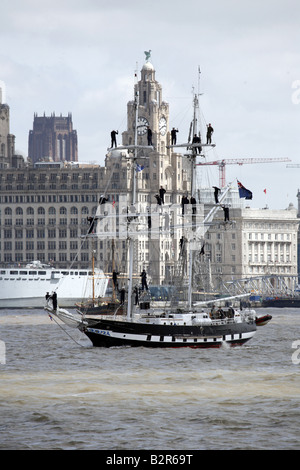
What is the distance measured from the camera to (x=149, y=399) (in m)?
50.5

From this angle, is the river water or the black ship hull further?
the black ship hull

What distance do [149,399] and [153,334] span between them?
31314 mm

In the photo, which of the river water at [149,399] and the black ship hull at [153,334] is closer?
the river water at [149,399]

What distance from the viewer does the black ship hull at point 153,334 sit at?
8169 cm

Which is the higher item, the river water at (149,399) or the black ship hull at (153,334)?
the black ship hull at (153,334)

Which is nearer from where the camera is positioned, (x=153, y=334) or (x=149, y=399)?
(x=149, y=399)

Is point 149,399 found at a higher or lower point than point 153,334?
lower

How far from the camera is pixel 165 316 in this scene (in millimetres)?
85312

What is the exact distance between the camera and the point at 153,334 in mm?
81812

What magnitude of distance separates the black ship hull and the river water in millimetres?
1392

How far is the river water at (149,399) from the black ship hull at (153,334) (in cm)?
139

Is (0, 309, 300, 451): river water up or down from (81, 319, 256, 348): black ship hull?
down

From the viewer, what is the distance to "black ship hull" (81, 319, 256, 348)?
8169cm
